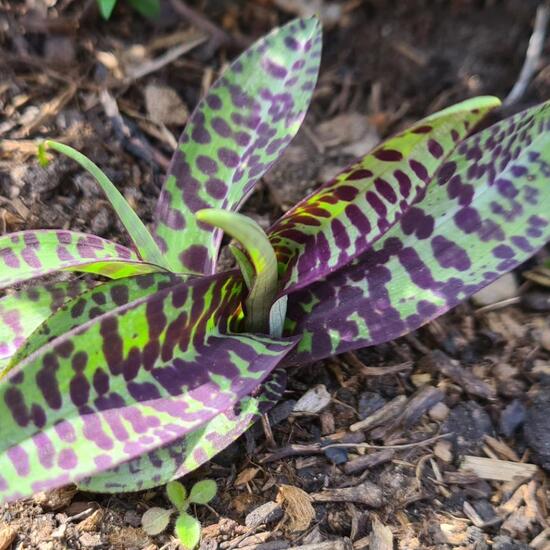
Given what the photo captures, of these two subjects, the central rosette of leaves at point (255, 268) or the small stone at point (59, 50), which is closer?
the central rosette of leaves at point (255, 268)

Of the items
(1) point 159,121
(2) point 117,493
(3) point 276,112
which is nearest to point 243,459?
(2) point 117,493

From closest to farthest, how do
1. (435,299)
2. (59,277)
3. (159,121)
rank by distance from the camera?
(435,299), (59,277), (159,121)

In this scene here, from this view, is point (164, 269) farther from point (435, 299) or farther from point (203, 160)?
point (435, 299)

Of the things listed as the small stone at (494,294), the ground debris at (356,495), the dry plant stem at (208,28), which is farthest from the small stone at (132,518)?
the dry plant stem at (208,28)

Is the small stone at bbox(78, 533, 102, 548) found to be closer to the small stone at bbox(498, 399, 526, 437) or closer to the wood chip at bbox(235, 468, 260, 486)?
A: the wood chip at bbox(235, 468, 260, 486)

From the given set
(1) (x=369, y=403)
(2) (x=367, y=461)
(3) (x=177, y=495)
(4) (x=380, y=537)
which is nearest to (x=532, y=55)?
(1) (x=369, y=403)

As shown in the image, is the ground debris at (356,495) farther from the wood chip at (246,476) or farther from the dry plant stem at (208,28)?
the dry plant stem at (208,28)

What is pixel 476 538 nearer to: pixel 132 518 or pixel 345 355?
pixel 345 355
